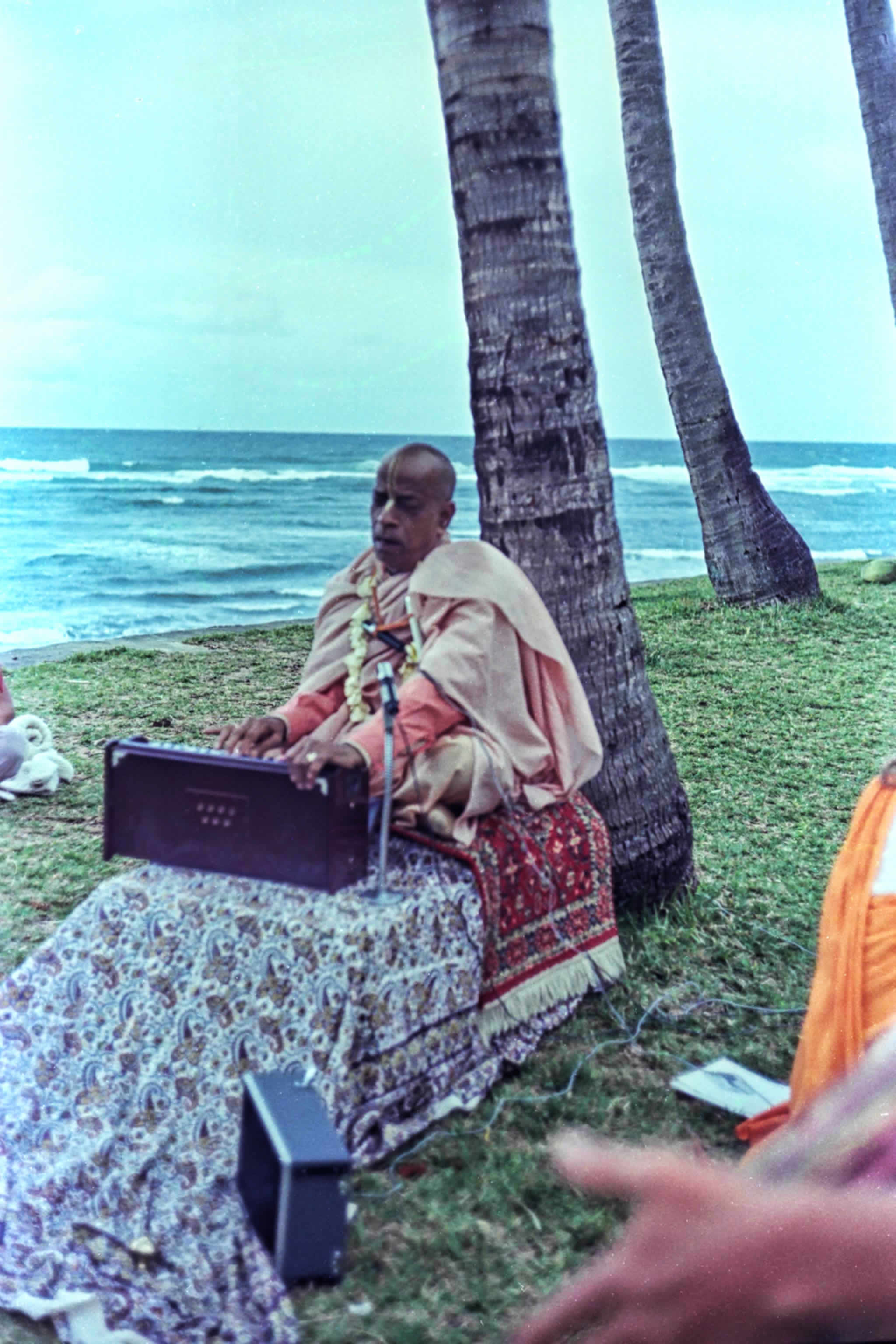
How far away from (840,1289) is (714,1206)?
0.46 ft

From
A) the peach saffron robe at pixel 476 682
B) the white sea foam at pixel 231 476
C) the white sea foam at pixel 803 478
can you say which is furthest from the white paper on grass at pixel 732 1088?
the white sea foam at pixel 803 478

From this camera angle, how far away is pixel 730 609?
370 inches

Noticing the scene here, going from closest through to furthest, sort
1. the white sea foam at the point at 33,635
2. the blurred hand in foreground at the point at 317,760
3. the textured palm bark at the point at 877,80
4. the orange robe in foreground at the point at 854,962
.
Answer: the orange robe in foreground at the point at 854,962
the blurred hand in foreground at the point at 317,760
the textured palm bark at the point at 877,80
the white sea foam at the point at 33,635

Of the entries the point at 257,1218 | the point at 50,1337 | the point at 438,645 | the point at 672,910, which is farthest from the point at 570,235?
the point at 50,1337

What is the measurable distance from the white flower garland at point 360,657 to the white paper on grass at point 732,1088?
1382 millimetres

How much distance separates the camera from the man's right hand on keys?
3.76 metres

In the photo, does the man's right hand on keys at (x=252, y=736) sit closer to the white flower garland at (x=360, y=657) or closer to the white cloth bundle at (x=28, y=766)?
the white flower garland at (x=360, y=657)

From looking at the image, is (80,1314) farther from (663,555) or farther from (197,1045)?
(663,555)

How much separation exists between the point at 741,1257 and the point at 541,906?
251 cm

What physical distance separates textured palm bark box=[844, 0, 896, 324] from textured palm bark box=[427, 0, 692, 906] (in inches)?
149

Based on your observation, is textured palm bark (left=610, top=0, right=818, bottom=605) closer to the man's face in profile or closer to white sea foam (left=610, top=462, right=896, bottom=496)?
the man's face in profile

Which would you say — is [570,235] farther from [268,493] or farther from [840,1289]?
[268,493]

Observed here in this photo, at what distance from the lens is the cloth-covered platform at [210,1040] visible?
273 centimetres

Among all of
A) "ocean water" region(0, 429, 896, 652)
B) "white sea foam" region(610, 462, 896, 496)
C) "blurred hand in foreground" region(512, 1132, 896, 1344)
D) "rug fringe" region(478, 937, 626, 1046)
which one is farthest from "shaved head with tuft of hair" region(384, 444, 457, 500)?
"white sea foam" region(610, 462, 896, 496)
